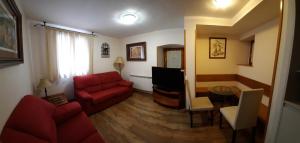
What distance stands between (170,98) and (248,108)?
1755 millimetres

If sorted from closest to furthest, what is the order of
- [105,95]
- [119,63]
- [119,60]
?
[105,95], [119,60], [119,63]

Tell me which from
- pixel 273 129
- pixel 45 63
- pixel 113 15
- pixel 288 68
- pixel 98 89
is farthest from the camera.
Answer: pixel 98 89

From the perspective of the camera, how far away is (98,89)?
3.60m

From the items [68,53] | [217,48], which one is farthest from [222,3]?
[68,53]

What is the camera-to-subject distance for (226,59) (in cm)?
345

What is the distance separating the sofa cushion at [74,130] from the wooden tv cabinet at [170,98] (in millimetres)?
2003

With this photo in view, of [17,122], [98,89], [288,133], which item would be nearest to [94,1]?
[17,122]

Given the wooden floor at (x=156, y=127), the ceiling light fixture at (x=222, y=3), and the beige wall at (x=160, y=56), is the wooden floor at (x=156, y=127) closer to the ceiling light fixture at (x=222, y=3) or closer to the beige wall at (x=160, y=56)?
the beige wall at (x=160, y=56)

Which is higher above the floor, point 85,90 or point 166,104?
point 85,90

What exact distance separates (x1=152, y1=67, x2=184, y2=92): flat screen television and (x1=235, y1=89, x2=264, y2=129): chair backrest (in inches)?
57.4

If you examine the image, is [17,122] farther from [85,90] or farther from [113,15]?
[85,90]

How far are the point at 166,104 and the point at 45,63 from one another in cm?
336

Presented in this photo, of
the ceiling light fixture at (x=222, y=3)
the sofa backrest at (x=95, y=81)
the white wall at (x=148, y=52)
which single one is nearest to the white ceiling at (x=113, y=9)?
the ceiling light fixture at (x=222, y=3)

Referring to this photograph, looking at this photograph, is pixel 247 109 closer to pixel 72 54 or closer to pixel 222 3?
pixel 222 3
